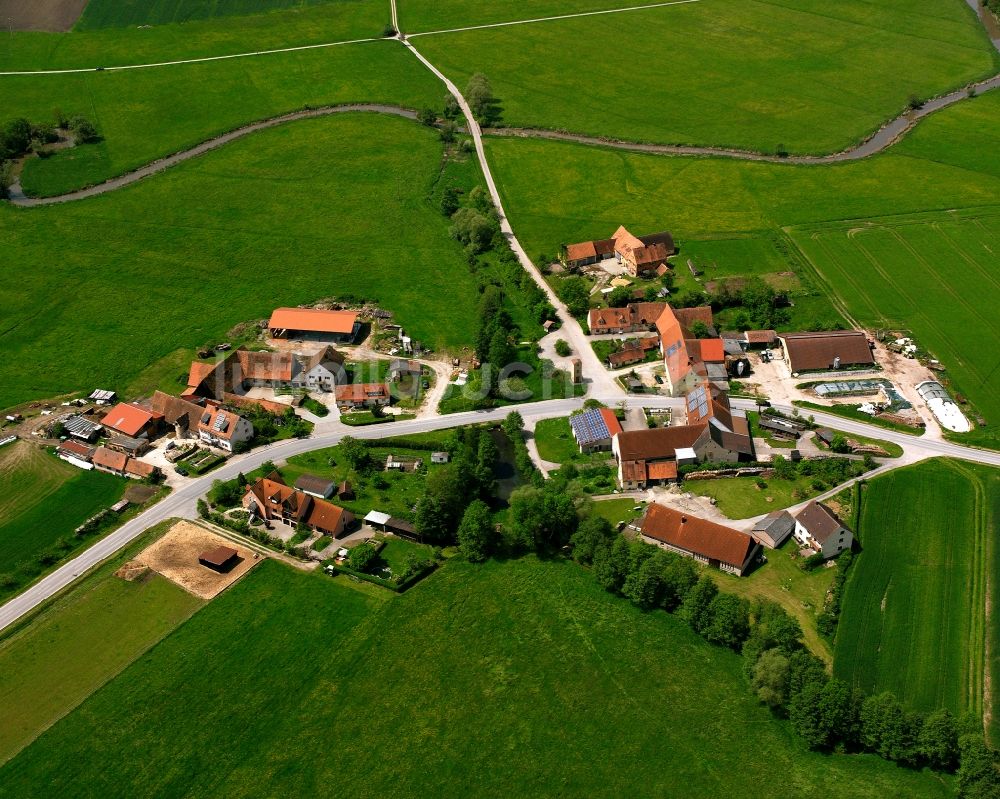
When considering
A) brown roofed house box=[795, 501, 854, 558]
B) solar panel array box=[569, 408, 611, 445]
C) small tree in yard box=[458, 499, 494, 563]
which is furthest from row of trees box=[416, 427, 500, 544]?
brown roofed house box=[795, 501, 854, 558]

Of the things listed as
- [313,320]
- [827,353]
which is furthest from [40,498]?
[827,353]

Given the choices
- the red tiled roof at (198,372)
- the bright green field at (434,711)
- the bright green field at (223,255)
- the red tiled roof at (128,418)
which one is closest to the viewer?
the bright green field at (434,711)

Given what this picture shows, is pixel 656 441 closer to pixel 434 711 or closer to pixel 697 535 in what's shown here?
pixel 697 535

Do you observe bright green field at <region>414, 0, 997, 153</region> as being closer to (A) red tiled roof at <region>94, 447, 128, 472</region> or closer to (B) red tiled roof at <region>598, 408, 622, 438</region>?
(B) red tiled roof at <region>598, 408, 622, 438</region>

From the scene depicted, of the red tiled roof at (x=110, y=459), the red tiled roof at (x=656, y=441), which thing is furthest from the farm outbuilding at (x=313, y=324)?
the red tiled roof at (x=656, y=441)

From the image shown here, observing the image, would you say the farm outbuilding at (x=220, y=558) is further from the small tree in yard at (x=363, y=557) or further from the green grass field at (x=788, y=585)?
the green grass field at (x=788, y=585)
